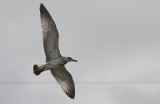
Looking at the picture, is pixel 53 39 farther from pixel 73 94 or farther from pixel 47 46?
pixel 73 94

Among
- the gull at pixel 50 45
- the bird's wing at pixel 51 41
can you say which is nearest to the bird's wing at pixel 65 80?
the gull at pixel 50 45

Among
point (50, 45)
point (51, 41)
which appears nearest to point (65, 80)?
point (50, 45)

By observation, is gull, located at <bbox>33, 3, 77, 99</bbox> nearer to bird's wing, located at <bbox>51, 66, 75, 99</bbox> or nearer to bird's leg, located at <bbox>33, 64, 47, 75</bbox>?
bird's leg, located at <bbox>33, 64, 47, 75</bbox>

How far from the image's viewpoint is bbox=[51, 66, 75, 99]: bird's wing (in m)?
22.3

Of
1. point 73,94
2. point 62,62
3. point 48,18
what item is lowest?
point 73,94

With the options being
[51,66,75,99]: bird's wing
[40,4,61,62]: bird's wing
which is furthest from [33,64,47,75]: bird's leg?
[51,66,75,99]: bird's wing

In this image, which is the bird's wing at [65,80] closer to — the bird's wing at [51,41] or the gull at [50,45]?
the gull at [50,45]

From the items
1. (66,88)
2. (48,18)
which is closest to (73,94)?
(66,88)

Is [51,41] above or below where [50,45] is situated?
above

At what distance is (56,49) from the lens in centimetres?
2139

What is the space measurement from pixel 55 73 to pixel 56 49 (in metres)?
1.33

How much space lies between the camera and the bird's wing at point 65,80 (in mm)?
22266

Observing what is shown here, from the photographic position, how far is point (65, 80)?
22.6m

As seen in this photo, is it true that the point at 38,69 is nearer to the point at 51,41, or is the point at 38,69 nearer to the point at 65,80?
the point at 51,41
